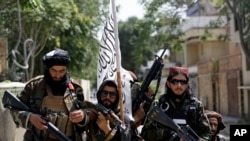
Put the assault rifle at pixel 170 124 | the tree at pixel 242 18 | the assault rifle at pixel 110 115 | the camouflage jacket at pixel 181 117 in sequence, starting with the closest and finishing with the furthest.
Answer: the assault rifle at pixel 170 124
the assault rifle at pixel 110 115
the camouflage jacket at pixel 181 117
the tree at pixel 242 18

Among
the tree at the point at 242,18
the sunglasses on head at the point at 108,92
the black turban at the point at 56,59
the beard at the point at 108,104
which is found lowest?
the beard at the point at 108,104

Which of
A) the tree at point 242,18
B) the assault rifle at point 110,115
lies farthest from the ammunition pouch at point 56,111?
the tree at point 242,18

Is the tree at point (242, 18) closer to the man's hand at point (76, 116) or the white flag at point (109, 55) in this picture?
the white flag at point (109, 55)

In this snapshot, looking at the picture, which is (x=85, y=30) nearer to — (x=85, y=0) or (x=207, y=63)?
(x=85, y=0)

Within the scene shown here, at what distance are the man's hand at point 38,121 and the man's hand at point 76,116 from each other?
0.74 feet

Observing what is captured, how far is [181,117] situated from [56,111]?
1.10 m

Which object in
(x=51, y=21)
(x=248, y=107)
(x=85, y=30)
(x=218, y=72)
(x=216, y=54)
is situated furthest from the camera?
(x=216, y=54)

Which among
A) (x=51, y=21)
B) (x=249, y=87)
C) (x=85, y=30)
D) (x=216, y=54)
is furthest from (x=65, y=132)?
(x=216, y=54)

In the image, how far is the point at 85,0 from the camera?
2520cm

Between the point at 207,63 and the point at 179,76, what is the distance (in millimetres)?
27627

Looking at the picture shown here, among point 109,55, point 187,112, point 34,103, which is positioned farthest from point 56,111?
point 187,112

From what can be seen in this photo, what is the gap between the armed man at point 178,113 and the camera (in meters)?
4.30

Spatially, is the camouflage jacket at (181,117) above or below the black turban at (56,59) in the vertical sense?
below

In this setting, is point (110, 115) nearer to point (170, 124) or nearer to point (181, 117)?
point (170, 124)
